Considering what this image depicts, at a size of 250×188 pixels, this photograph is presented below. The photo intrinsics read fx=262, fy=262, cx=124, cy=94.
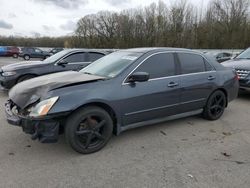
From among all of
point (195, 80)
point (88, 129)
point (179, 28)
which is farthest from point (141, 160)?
point (179, 28)

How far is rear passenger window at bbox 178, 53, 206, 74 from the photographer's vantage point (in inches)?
200

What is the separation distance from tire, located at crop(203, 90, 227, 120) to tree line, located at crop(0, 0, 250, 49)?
35273 millimetres

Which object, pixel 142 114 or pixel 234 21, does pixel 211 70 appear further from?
pixel 234 21

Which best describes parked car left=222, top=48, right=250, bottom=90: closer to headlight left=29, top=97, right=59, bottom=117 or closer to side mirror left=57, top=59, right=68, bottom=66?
side mirror left=57, top=59, right=68, bottom=66

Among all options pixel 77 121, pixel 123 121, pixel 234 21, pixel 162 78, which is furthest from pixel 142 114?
pixel 234 21

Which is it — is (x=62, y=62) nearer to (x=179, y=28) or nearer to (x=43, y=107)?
(x=43, y=107)

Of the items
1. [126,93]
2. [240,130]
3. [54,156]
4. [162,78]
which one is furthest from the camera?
[240,130]

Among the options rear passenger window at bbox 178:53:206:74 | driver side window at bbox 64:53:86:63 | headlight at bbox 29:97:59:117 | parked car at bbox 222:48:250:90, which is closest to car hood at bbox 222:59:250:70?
parked car at bbox 222:48:250:90

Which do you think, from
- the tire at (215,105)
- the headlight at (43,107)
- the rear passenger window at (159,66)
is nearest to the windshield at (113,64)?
the rear passenger window at (159,66)

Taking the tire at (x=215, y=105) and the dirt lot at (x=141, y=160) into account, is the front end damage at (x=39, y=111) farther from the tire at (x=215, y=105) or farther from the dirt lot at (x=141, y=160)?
the tire at (x=215, y=105)

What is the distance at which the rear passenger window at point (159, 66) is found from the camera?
4586 millimetres

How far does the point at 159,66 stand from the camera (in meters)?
4.76

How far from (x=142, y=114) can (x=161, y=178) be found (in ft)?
4.59

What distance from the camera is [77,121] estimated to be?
3.74 m
